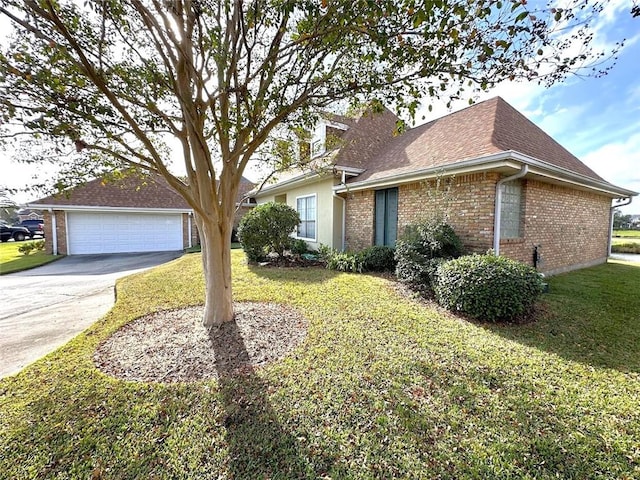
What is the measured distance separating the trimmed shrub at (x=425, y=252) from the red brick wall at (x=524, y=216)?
49 cm

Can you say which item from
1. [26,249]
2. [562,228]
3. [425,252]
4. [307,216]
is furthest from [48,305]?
[562,228]

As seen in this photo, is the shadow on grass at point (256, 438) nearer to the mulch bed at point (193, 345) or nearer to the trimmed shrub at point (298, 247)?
the mulch bed at point (193, 345)

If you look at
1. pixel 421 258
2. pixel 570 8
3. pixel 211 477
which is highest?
pixel 570 8

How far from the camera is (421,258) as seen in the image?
6.77 metres

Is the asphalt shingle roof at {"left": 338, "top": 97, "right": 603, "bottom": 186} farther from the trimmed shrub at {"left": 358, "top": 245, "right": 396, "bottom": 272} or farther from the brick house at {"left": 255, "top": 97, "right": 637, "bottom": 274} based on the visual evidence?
the trimmed shrub at {"left": 358, "top": 245, "right": 396, "bottom": 272}

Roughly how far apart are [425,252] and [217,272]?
4.88 m

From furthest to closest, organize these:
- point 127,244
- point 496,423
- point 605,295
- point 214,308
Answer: point 127,244 → point 605,295 → point 214,308 → point 496,423

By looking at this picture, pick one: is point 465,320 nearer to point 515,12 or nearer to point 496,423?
point 496,423

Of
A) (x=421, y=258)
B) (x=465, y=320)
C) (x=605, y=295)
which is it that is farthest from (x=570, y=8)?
(x=605, y=295)

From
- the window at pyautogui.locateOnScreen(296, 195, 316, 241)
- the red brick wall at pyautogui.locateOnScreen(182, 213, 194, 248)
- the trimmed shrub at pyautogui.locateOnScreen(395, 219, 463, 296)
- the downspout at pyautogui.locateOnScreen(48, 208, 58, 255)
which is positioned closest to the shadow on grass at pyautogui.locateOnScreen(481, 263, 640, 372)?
the trimmed shrub at pyautogui.locateOnScreen(395, 219, 463, 296)

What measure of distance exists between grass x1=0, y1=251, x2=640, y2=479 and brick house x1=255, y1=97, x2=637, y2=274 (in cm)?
319

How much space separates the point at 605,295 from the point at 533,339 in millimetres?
4181

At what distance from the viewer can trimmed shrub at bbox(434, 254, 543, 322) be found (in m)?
4.84

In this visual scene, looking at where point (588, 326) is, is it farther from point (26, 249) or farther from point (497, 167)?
point (26, 249)
